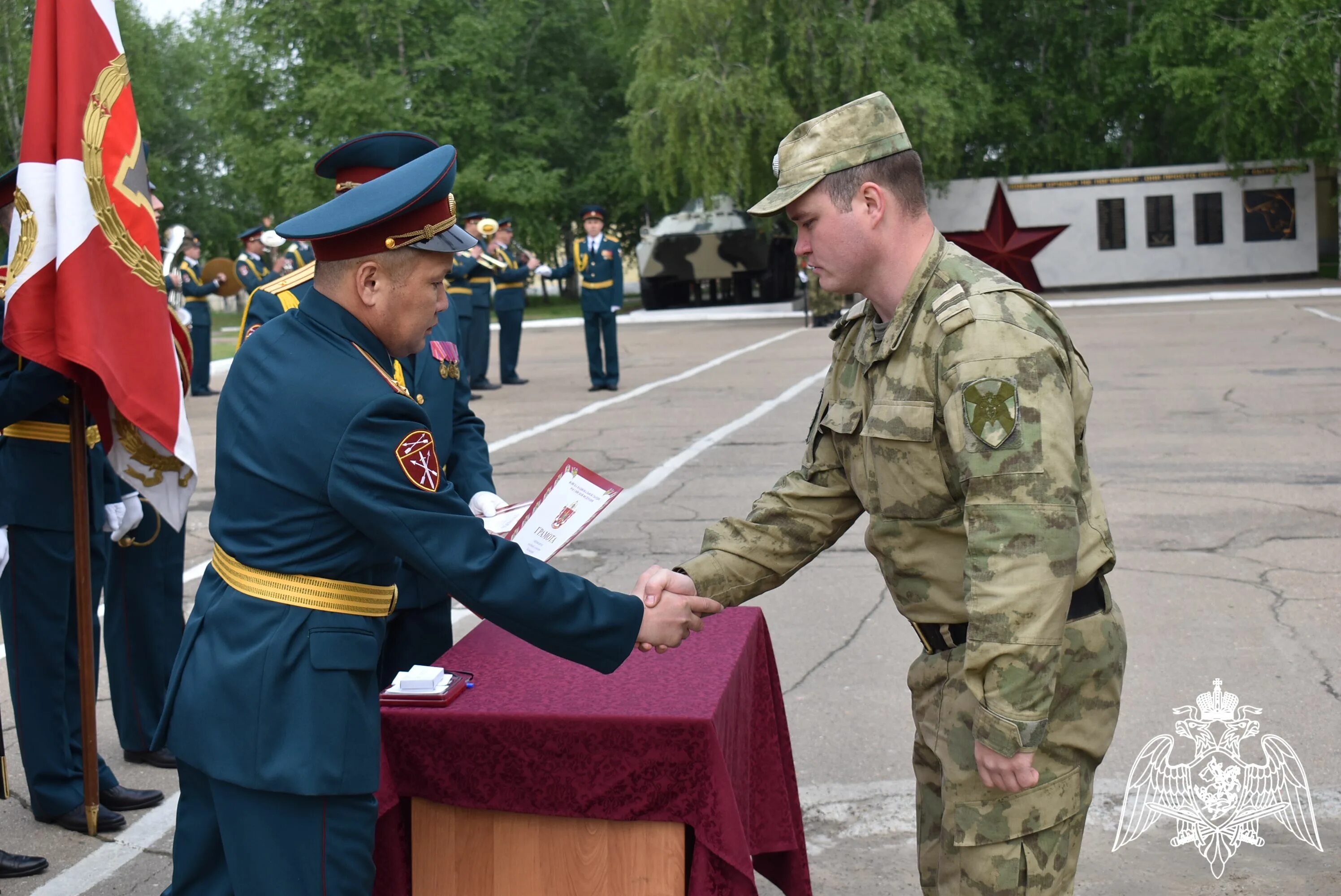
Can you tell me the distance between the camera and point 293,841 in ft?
8.16

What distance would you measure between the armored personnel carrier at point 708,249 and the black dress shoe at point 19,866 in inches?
1055

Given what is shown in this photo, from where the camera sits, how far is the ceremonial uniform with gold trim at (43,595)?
442 centimetres

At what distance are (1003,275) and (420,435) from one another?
1185mm

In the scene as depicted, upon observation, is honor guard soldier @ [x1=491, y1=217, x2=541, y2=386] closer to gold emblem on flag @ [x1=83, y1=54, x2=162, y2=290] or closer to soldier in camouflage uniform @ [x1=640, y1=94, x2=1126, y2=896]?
gold emblem on flag @ [x1=83, y1=54, x2=162, y2=290]

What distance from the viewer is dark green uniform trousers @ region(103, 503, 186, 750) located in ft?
16.3

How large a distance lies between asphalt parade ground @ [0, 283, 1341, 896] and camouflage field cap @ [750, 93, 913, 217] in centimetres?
216

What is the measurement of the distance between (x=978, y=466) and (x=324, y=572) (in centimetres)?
124

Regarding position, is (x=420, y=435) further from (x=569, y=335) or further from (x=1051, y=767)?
(x=569, y=335)

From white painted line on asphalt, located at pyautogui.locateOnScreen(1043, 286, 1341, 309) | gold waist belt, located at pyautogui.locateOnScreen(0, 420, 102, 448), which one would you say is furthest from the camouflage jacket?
white painted line on asphalt, located at pyautogui.locateOnScreen(1043, 286, 1341, 309)

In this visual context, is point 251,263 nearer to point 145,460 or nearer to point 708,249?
point 708,249

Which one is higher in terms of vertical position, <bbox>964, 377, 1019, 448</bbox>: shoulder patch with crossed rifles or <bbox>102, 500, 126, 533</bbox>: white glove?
<bbox>964, 377, 1019, 448</bbox>: shoulder patch with crossed rifles

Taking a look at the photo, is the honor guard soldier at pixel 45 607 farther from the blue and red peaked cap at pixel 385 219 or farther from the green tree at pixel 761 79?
the green tree at pixel 761 79

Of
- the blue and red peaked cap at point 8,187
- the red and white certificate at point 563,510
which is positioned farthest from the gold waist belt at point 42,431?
the red and white certificate at point 563,510

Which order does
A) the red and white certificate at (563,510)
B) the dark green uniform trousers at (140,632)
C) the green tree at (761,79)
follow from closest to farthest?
1. the red and white certificate at (563,510)
2. the dark green uniform trousers at (140,632)
3. the green tree at (761,79)
